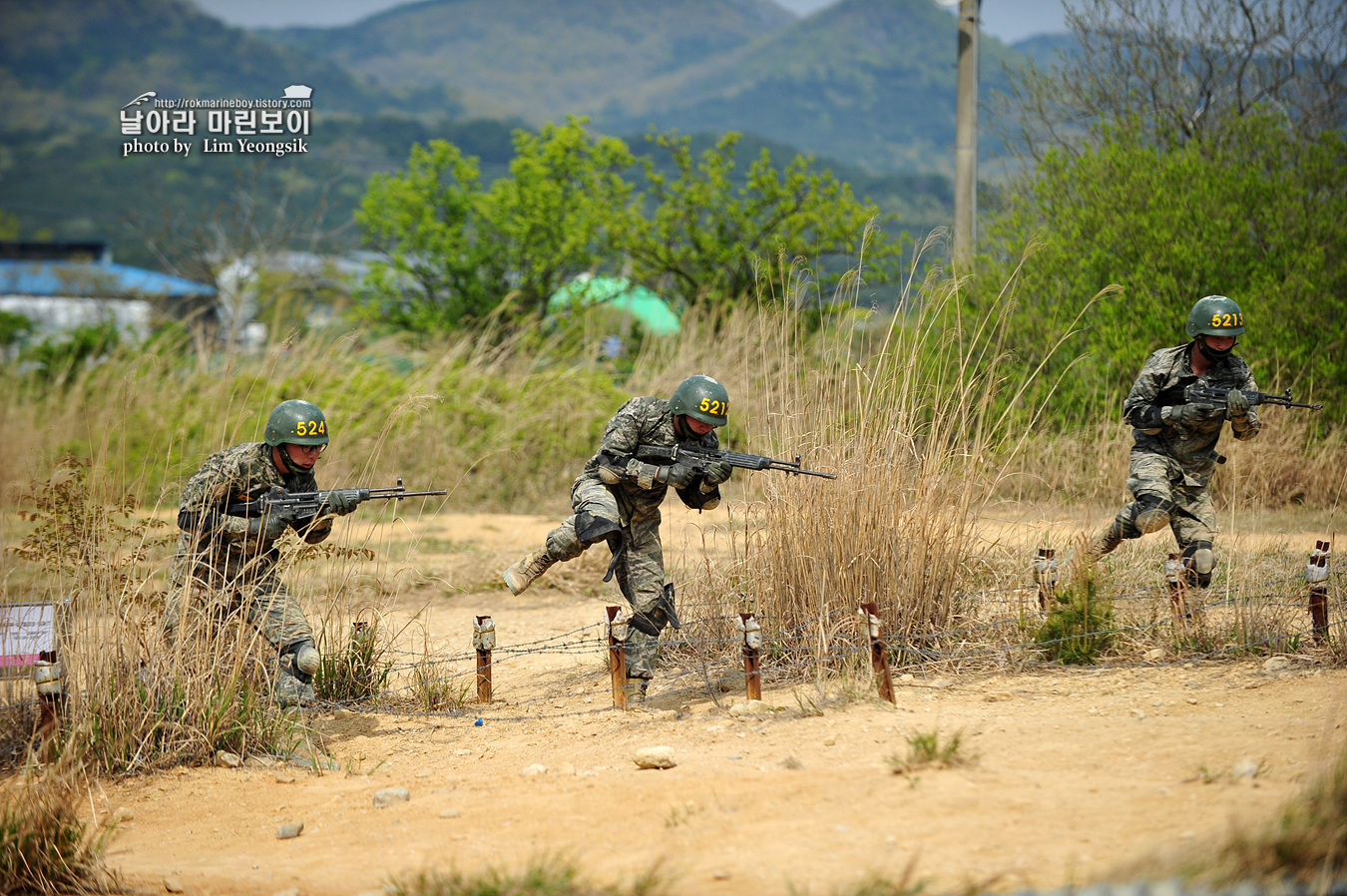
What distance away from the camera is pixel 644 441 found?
18.4ft

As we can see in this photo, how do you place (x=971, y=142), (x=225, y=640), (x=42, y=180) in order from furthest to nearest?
(x=42, y=180)
(x=971, y=142)
(x=225, y=640)

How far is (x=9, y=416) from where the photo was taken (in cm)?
1308

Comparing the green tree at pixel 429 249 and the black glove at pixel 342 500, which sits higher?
the green tree at pixel 429 249

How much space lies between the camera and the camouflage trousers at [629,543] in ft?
17.7

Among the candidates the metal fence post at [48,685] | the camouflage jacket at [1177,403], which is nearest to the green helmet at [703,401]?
the camouflage jacket at [1177,403]

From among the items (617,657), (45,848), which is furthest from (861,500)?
(45,848)

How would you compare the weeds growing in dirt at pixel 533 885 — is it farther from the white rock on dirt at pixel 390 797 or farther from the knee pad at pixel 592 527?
the knee pad at pixel 592 527

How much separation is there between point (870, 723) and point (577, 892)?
1726 mm

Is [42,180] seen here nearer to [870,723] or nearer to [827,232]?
[827,232]

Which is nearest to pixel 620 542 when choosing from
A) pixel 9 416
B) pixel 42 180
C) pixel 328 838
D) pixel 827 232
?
pixel 328 838

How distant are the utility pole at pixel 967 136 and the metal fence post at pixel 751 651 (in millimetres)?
7654

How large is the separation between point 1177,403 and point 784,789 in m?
3.99

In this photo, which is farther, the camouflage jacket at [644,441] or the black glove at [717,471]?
the camouflage jacket at [644,441]

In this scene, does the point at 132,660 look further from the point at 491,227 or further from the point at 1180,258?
the point at 491,227
